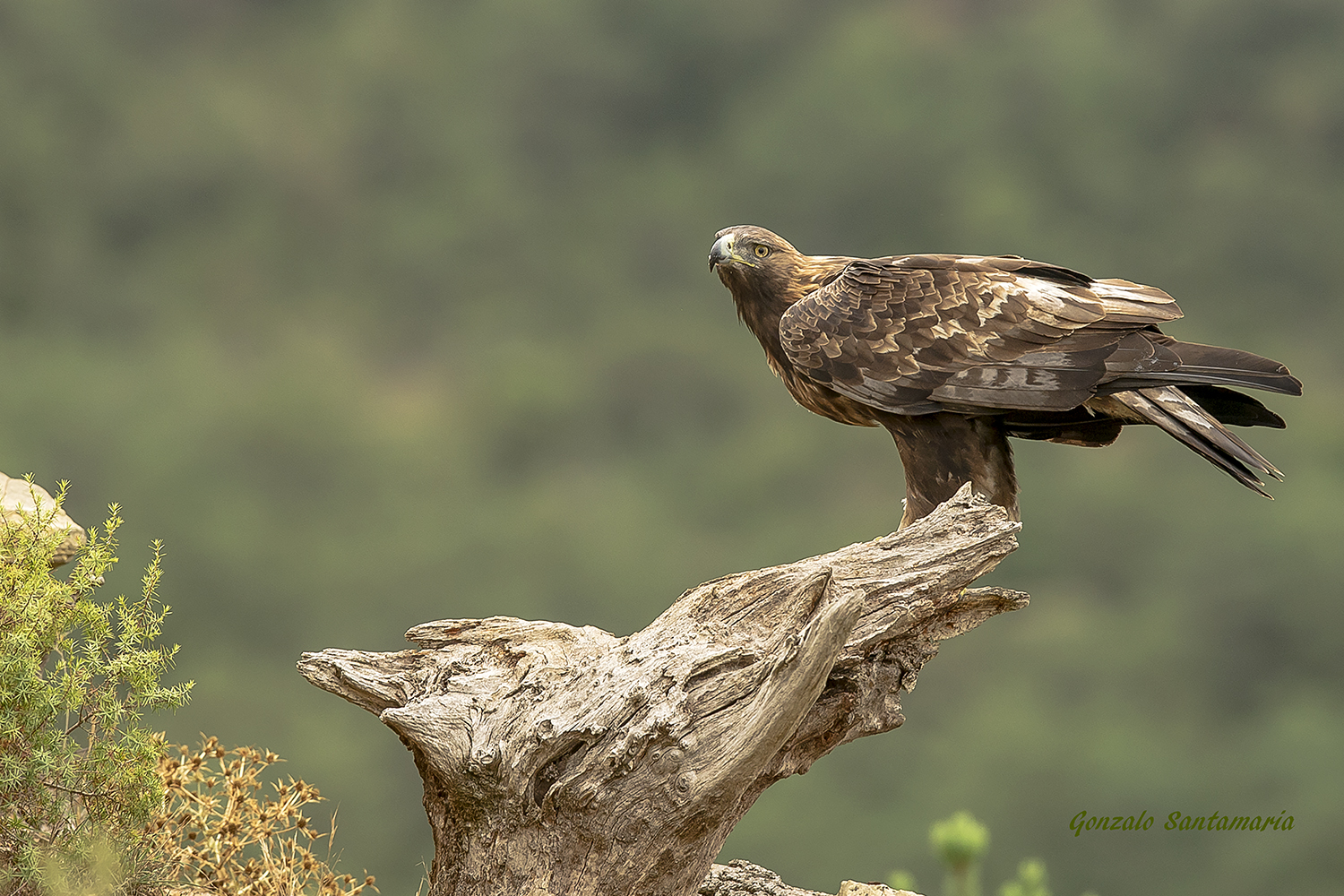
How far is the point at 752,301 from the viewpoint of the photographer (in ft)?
15.9

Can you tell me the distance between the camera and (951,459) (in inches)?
174

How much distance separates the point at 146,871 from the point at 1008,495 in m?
2.92

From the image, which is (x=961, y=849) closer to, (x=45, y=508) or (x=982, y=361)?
(x=982, y=361)

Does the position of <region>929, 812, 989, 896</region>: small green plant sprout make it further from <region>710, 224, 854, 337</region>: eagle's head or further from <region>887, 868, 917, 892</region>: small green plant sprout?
<region>710, 224, 854, 337</region>: eagle's head

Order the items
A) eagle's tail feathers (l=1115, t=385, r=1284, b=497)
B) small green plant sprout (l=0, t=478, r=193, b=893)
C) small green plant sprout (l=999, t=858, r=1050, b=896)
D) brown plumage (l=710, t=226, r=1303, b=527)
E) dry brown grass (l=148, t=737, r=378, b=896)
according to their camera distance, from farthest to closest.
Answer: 1. brown plumage (l=710, t=226, r=1303, b=527)
2. eagle's tail feathers (l=1115, t=385, r=1284, b=497)
3. small green plant sprout (l=999, t=858, r=1050, b=896)
4. dry brown grass (l=148, t=737, r=378, b=896)
5. small green plant sprout (l=0, t=478, r=193, b=893)

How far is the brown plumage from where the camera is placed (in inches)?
163

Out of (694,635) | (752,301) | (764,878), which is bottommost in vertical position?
(764,878)

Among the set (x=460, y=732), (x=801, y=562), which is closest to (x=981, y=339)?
(x=801, y=562)

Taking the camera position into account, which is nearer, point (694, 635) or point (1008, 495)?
point (694, 635)

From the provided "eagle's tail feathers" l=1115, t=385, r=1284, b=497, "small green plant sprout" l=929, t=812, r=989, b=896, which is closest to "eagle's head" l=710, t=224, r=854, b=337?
"eagle's tail feathers" l=1115, t=385, r=1284, b=497

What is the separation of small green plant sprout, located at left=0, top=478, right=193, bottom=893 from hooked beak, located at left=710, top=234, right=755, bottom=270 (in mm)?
2240

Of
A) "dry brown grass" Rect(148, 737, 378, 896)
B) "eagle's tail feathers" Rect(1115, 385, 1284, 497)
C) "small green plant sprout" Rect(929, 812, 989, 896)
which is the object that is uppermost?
"eagle's tail feathers" Rect(1115, 385, 1284, 497)

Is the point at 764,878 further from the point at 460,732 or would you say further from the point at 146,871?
the point at 146,871

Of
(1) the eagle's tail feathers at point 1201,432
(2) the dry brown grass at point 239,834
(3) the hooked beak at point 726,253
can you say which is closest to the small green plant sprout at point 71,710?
(2) the dry brown grass at point 239,834
